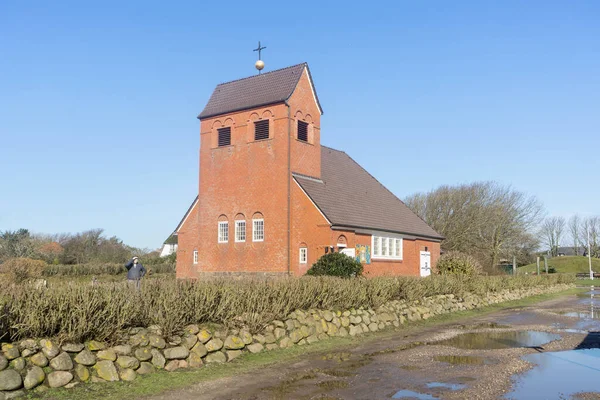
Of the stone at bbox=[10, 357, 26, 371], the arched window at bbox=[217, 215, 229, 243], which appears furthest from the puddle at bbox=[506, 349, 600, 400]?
the arched window at bbox=[217, 215, 229, 243]

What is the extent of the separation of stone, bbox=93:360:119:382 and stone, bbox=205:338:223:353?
8.41 ft

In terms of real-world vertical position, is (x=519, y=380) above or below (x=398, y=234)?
below

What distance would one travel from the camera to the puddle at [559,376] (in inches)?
392

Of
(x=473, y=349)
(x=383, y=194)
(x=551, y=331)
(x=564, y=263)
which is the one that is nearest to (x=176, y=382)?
(x=473, y=349)

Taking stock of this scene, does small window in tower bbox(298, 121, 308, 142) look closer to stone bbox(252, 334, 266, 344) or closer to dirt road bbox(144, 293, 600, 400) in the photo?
dirt road bbox(144, 293, 600, 400)

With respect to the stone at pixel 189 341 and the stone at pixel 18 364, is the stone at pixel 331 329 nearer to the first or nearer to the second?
the stone at pixel 189 341

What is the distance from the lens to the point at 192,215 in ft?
125

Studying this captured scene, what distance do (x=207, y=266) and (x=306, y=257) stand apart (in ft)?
26.0

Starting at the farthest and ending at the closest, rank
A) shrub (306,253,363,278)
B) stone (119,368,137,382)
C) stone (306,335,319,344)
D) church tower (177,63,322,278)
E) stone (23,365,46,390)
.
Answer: church tower (177,63,322,278), shrub (306,253,363,278), stone (306,335,319,344), stone (119,368,137,382), stone (23,365,46,390)

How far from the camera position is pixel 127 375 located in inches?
420

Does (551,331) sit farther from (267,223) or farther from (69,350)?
(267,223)

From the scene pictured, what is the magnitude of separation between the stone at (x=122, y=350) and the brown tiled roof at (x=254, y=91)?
79.2 ft

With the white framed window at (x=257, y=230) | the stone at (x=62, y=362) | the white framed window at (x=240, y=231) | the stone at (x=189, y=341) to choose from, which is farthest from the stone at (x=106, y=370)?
the white framed window at (x=240, y=231)

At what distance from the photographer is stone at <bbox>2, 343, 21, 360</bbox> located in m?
9.44
